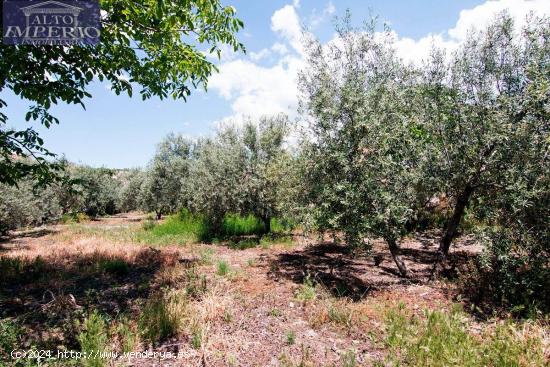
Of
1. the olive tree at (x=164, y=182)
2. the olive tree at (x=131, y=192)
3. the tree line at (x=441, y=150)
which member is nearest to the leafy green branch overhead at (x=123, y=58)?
the tree line at (x=441, y=150)

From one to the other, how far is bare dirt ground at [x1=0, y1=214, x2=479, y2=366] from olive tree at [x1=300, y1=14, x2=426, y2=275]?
146 cm

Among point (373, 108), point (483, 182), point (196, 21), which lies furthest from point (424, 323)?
point (196, 21)

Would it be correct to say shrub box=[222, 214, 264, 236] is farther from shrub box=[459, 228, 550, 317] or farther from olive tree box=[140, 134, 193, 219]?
shrub box=[459, 228, 550, 317]

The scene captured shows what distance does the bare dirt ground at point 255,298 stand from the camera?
4996 mm

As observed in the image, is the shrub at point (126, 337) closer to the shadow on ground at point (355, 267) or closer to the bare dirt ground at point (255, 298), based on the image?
the bare dirt ground at point (255, 298)

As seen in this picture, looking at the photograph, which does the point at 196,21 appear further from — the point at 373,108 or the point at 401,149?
the point at 401,149

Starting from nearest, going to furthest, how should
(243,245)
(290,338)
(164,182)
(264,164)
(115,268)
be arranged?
(290,338), (115,268), (243,245), (264,164), (164,182)

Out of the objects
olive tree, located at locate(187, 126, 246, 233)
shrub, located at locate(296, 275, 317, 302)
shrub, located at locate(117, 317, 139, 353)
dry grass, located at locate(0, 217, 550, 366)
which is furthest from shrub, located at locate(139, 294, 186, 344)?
olive tree, located at locate(187, 126, 246, 233)

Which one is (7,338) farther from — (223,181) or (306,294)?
(223,181)

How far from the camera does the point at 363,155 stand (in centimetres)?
758

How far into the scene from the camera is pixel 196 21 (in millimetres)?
5828

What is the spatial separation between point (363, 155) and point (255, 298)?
→ 414 cm

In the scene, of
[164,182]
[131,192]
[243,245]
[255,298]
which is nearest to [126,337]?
[255,298]

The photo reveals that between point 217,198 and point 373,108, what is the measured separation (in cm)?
973
